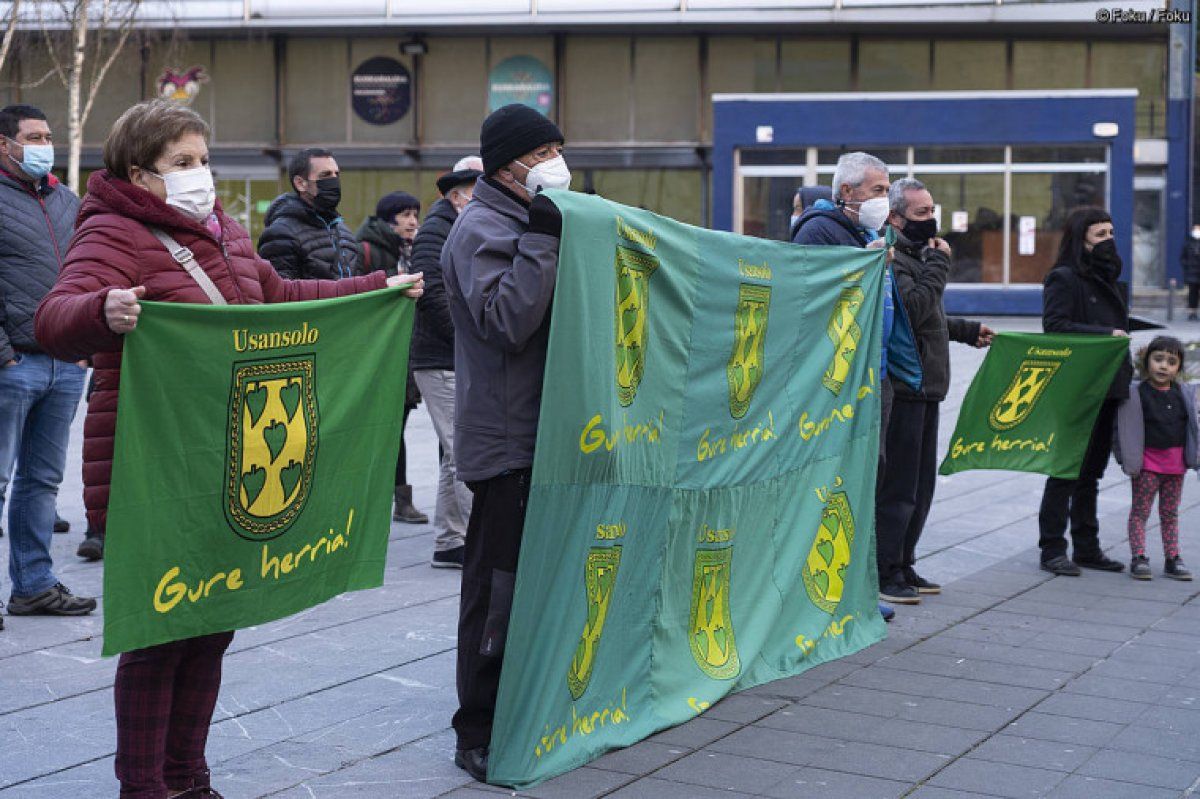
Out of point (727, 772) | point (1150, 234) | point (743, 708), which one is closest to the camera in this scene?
point (727, 772)

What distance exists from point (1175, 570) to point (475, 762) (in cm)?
508

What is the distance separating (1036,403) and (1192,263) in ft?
70.8

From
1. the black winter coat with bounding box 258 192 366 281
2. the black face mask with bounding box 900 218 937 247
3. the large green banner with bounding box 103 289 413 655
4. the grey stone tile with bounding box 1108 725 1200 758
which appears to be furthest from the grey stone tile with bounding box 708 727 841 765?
the black winter coat with bounding box 258 192 366 281

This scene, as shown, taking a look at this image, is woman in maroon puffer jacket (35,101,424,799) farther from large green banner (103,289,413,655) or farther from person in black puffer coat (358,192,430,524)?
person in black puffer coat (358,192,430,524)

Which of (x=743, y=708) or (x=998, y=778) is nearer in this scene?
(x=998, y=778)

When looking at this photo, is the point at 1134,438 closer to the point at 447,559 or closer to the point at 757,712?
the point at 447,559

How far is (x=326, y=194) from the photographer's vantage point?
8125 millimetres

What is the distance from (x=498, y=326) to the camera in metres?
4.61

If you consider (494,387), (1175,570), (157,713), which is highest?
(494,387)

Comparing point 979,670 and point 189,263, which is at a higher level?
point 189,263

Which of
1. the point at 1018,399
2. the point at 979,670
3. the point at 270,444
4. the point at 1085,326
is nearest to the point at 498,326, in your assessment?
the point at 270,444

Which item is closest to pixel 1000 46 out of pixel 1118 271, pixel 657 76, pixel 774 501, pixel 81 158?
pixel 657 76

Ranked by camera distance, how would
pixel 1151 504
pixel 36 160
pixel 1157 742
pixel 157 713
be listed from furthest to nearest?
1. pixel 1151 504
2. pixel 36 160
3. pixel 1157 742
4. pixel 157 713

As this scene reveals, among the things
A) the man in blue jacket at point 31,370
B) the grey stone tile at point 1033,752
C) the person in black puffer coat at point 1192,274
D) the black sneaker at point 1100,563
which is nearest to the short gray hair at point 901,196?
the black sneaker at point 1100,563
